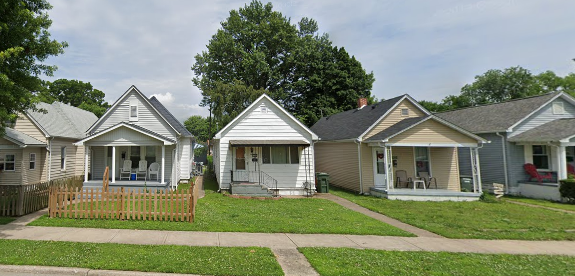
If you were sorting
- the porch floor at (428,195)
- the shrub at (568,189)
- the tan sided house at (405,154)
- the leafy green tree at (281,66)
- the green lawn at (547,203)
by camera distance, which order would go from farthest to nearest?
the leafy green tree at (281,66) → the tan sided house at (405,154) → the porch floor at (428,195) → the shrub at (568,189) → the green lawn at (547,203)

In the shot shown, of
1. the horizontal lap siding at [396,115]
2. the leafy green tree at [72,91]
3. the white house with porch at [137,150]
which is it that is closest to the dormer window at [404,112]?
the horizontal lap siding at [396,115]

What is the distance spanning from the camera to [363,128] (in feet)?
56.5

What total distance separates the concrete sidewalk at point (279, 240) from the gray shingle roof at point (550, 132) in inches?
399

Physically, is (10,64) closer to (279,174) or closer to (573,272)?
(279,174)

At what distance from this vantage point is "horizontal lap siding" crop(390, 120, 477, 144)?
15359 millimetres

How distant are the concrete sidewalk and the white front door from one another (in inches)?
318

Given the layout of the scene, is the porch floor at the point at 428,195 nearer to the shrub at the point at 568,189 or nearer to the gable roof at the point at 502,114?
the shrub at the point at 568,189

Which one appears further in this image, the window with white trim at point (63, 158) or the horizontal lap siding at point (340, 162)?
the window with white trim at point (63, 158)

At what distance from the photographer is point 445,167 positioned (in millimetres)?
17156

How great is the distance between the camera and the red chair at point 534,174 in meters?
16.3

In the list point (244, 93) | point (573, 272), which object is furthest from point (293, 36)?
point (573, 272)

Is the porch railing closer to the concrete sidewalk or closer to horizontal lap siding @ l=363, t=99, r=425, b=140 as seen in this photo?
horizontal lap siding @ l=363, t=99, r=425, b=140

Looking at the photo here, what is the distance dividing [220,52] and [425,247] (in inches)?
1461

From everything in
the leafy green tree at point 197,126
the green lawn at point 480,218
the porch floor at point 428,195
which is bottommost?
the green lawn at point 480,218
